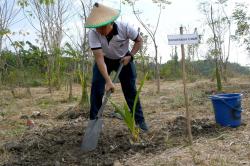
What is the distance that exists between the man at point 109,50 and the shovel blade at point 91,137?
35 centimetres

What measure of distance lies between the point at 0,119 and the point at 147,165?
3.58 meters

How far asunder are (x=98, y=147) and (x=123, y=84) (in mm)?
789

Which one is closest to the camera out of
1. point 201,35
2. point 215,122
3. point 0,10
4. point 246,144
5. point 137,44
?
point 246,144

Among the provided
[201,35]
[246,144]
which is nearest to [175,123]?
[246,144]

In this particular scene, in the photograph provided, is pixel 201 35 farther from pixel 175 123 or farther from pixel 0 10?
pixel 175 123

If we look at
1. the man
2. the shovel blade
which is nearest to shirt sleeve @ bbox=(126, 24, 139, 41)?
the man

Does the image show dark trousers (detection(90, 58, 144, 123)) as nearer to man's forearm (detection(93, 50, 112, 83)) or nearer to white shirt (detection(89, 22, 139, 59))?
white shirt (detection(89, 22, 139, 59))

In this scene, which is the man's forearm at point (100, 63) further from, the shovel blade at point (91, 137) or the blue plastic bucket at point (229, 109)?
the blue plastic bucket at point (229, 109)

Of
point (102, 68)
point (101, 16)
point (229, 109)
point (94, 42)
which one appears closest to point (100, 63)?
point (102, 68)

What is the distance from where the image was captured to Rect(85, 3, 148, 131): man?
3.40m

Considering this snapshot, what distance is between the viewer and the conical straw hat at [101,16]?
3.32m

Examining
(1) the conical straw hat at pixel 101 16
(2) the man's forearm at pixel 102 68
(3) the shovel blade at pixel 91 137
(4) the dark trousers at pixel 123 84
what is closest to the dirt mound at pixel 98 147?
(3) the shovel blade at pixel 91 137

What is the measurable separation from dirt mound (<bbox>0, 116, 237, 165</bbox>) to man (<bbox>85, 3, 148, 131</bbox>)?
315 millimetres

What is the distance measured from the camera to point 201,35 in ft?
51.2
